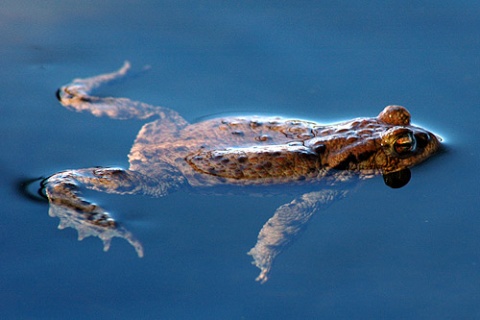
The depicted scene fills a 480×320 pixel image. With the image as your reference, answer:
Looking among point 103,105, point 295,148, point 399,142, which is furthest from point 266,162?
point 103,105

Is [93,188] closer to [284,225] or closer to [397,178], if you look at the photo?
[284,225]

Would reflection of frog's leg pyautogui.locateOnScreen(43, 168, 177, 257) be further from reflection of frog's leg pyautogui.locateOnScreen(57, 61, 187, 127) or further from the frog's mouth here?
the frog's mouth

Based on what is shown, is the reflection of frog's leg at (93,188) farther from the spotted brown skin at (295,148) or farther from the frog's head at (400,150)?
the frog's head at (400,150)

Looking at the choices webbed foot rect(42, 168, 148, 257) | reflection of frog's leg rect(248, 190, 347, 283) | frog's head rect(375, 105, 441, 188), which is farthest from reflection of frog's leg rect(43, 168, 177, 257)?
frog's head rect(375, 105, 441, 188)

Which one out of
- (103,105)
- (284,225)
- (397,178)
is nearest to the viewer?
(284,225)

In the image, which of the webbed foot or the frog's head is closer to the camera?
the webbed foot

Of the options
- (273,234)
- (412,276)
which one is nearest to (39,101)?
A: (273,234)

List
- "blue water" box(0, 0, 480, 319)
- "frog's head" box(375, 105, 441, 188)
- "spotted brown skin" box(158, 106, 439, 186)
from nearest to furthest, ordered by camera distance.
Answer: "blue water" box(0, 0, 480, 319)
"spotted brown skin" box(158, 106, 439, 186)
"frog's head" box(375, 105, 441, 188)
